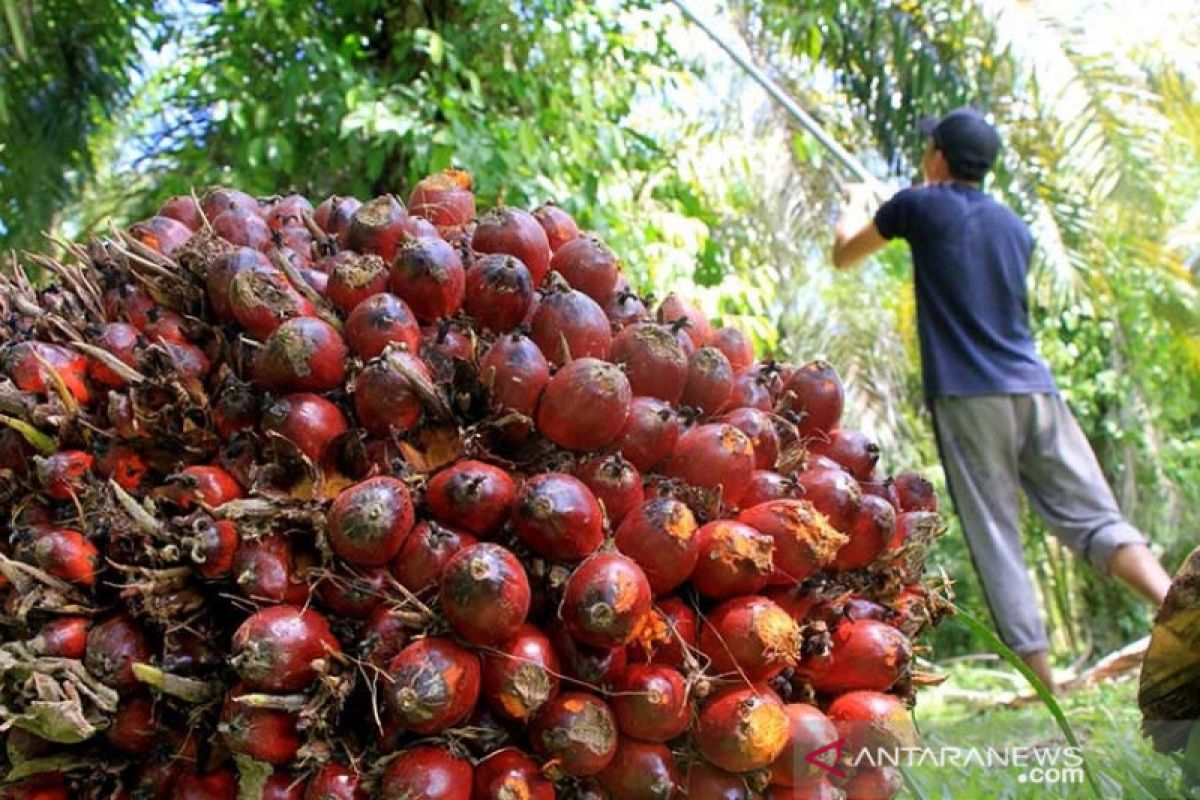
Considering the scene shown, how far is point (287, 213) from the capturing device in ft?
5.21

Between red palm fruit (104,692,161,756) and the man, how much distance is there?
3188 millimetres

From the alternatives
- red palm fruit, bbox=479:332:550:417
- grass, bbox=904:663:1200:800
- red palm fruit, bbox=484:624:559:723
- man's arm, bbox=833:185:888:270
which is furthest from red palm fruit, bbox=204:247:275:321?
man's arm, bbox=833:185:888:270

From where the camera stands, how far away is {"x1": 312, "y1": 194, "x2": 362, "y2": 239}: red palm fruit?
1591 mm

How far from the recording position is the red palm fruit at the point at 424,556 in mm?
1132

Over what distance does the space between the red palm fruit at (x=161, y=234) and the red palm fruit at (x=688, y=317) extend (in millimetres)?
674

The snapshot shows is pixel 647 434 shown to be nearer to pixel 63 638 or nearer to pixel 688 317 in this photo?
pixel 688 317

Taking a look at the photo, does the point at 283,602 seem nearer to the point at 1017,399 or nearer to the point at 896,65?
the point at 1017,399

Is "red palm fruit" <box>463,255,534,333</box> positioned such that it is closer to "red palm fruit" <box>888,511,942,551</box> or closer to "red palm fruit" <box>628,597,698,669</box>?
"red palm fruit" <box>628,597,698,669</box>

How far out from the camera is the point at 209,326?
135cm

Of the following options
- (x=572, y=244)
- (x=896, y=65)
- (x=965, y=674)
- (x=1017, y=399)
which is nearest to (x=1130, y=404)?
(x=965, y=674)

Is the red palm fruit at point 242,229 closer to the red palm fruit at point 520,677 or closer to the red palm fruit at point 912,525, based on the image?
the red palm fruit at point 520,677

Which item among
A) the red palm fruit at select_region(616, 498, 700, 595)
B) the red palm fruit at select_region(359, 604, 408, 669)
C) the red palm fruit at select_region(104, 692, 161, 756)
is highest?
the red palm fruit at select_region(616, 498, 700, 595)

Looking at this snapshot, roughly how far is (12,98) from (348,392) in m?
6.04

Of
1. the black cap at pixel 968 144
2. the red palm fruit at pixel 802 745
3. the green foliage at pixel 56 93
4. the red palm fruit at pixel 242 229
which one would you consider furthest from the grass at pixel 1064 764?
the green foliage at pixel 56 93
